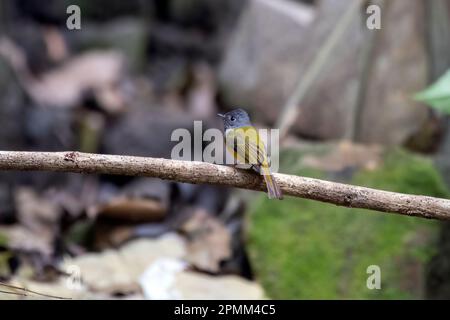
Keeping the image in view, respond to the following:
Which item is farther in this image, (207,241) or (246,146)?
(207,241)

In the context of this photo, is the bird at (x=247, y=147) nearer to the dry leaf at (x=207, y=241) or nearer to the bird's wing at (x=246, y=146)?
the bird's wing at (x=246, y=146)

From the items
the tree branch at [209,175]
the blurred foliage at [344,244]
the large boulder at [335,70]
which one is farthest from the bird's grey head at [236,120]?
the large boulder at [335,70]

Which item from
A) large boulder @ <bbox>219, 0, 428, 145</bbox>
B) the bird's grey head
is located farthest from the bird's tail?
large boulder @ <bbox>219, 0, 428, 145</bbox>

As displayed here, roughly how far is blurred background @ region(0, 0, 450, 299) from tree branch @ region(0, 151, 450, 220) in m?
0.99

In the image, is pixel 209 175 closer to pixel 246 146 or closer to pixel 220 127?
pixel 246 146

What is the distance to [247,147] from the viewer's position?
3.31m

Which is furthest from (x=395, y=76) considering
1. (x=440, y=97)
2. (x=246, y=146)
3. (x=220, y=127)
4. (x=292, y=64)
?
(x=246, y=146)

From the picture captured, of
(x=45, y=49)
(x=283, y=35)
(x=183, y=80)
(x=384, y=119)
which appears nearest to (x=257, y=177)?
(x=384, y=119)

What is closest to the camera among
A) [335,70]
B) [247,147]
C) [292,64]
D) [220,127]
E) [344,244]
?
[247,147]

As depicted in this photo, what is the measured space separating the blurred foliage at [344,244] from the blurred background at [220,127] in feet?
0.03

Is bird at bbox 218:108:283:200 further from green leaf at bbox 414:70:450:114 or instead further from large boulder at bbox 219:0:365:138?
large boulder at bbox 219:0:365:138

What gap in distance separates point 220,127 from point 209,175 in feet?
12.8

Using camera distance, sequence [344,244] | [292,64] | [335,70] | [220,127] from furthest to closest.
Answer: [220,127] → [292,64] → [335,70] → [344,244]

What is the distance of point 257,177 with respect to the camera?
10.4 ft
